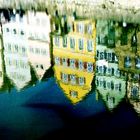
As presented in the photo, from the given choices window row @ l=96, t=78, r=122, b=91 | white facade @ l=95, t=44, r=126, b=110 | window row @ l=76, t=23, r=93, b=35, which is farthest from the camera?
window row @ l=76, t=23, r=93, b=35

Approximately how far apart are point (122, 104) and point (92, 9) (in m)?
1.67

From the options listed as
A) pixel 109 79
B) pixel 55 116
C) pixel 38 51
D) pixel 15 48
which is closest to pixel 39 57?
pixel 38 51

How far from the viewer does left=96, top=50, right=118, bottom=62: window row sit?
3990 millimetres

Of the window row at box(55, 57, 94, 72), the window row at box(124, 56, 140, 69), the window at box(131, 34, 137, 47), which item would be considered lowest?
the window row at box(55, 57, 94, 72)

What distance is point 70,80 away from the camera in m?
3.83

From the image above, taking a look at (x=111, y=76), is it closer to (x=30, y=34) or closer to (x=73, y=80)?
(x=73, y=80)

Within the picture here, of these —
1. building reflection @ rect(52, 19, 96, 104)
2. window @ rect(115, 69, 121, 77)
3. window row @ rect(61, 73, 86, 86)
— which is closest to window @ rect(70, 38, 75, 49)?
building reflection @ rect(52, 19, 96, 104)

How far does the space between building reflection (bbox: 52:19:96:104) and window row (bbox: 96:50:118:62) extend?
2.1 inches

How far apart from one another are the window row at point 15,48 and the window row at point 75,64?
0.42 m

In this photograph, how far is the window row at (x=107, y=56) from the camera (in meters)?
3.99

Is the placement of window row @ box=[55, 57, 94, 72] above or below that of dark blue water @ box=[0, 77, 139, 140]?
above

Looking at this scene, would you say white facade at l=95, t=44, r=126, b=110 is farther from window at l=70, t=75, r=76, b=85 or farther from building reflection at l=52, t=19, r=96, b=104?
window at l=70, t=75, r=76, b=85

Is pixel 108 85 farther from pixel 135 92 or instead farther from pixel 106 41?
pixel 106 41

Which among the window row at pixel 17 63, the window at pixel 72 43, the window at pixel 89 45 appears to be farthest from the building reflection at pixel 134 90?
the window row at pixel 17 63
